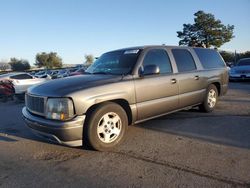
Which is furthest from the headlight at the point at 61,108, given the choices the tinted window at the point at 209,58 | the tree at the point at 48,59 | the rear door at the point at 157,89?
the tree at the point at 48,59

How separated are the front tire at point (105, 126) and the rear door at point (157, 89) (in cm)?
47

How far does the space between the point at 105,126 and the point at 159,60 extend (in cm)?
190

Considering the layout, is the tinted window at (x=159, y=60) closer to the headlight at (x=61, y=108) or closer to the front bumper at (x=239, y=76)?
the headlight at (x=61, y=108)

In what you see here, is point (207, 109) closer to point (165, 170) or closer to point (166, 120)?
point (166, 120)

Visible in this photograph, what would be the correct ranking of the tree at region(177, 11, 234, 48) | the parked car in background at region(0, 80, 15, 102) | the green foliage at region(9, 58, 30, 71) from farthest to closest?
the green foliage at region(9, 58, 30, 71)
the tree at region(177, 11, 234, 48)
the parked car in background at region(0, 80, 15, 102)

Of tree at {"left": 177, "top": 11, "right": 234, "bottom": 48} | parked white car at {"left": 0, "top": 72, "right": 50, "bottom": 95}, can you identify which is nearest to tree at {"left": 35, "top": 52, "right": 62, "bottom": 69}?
tree at {"left": 177, "top": 11, "right": 234, "bottom": 48}

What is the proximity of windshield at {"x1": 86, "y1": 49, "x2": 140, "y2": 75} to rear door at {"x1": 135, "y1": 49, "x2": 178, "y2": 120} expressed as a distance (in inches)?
9.3

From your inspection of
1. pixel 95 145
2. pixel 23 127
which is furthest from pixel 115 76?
pixel 23 127

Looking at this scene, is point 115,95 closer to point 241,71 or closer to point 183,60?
point 183,60

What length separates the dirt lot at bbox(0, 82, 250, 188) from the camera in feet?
10.5

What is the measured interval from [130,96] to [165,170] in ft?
5.12

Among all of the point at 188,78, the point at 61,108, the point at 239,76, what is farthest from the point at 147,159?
the point at 239,76

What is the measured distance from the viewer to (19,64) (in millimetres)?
83750

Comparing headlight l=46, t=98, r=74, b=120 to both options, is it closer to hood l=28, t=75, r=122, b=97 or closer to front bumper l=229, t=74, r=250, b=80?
hood l=28, t=75, r=122, b=97
